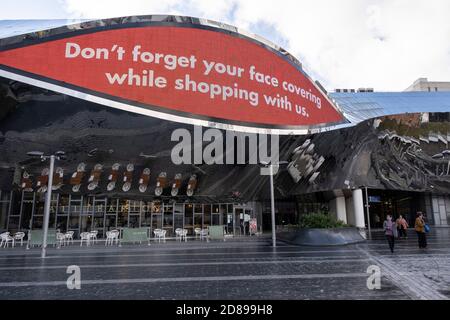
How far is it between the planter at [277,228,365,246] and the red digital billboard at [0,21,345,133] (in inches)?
384

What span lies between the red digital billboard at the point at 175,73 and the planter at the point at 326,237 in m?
9.76

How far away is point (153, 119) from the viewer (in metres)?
25.1

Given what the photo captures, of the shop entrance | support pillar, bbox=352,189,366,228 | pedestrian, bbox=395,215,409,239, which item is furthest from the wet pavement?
support pillar, bbox=352,189,366,228

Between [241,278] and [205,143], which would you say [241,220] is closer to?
[205,143]

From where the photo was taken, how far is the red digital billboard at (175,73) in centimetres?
2336

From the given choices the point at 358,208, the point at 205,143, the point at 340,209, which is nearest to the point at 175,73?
the point at 205,143

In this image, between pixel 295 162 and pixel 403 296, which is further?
pixel 295 162

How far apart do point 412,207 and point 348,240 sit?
29.9 meters

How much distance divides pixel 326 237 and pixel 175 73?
1516 cm

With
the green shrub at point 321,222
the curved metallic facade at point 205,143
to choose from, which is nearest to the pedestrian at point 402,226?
the curved metallic facade at point 205,143

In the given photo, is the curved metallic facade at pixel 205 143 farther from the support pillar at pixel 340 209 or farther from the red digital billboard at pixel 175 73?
the support pillar at pixel 340 209

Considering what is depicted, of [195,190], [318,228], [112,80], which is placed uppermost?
[112,80]

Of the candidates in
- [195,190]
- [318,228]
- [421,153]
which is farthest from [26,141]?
[421,153]
